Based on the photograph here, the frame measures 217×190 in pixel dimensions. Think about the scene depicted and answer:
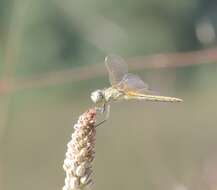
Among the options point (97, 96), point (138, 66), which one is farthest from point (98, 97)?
point (138, 66)

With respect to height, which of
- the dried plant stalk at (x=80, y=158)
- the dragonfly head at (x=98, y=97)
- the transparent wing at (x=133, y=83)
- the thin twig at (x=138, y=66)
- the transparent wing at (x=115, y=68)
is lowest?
the dried plant stalk at (x=80, y=158)

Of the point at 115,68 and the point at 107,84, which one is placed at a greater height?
the point at 107,84

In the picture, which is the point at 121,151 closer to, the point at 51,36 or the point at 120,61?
the point at 120,61

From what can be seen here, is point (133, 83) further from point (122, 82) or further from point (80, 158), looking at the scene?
point (80, 158)

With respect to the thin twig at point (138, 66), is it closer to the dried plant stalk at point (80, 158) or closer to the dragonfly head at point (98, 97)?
the dragonfly head at point (98, 97)

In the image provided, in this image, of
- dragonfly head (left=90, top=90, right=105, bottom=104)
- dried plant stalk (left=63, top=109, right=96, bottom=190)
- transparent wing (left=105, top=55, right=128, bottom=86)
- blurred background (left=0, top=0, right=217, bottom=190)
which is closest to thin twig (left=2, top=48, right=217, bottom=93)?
blurred background (left=0, top=0, right=217, bottom=190)

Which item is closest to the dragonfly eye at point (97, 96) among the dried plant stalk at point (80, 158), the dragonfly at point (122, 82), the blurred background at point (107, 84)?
the dragonfly at point (122, 82)

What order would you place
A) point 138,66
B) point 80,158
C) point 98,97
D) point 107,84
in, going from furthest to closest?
1. point 107,84
2. point 138,66
3. point 98,97
4. point 80,158
